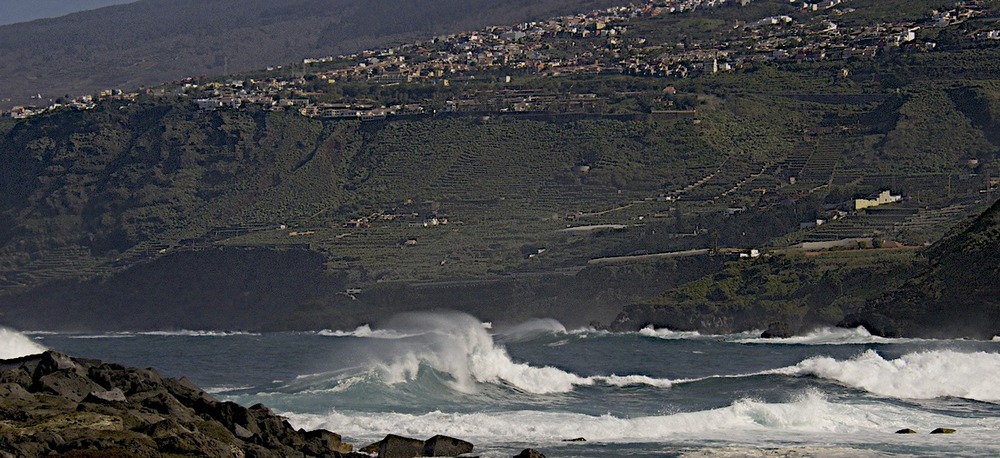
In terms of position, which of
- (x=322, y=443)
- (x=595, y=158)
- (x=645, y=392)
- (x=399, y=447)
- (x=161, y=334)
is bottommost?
(x=161, y=334)

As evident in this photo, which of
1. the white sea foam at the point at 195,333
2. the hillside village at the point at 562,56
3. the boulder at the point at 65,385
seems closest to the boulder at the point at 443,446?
the boulder at the point at 65,385

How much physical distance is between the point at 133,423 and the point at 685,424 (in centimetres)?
1351

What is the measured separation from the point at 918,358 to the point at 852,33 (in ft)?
276

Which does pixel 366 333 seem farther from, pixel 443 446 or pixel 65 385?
pixel 65 385

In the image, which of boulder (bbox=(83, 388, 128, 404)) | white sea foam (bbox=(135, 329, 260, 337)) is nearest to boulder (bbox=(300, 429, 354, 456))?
boulder (bbox=(83, 388, 128, 404))

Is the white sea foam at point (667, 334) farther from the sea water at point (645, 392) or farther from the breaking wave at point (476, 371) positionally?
the breaking wave at point (476, 371)

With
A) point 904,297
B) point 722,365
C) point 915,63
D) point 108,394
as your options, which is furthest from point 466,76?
point 108,394

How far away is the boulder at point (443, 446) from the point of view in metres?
40.3

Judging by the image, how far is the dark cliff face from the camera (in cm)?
7169

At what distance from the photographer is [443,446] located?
4047 cm

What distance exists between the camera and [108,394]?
3816 centimetres

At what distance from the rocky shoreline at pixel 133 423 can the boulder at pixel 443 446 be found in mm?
17

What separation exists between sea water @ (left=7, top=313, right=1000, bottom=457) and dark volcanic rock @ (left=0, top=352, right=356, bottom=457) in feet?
13.7

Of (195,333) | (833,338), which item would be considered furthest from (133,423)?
(195,333)
